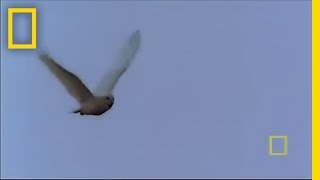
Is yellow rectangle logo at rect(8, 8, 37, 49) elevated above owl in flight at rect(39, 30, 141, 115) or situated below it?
above

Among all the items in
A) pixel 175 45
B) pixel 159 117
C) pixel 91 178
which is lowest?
pixel 91 178

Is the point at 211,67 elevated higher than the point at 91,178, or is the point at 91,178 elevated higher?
the point at 211,67

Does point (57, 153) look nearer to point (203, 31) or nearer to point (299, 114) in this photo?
point (203, 31)

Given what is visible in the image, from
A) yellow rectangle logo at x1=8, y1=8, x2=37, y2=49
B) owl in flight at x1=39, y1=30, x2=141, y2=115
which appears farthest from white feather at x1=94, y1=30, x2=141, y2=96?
yellow rectangle logo at x1=8, y1=8, x2=37, y2=49

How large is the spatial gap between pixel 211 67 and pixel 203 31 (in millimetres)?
77

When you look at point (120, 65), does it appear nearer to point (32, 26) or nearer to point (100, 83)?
point (100, 83)

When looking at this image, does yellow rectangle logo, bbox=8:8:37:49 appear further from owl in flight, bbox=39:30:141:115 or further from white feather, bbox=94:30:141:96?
white feather, bbox=94:30:141:96

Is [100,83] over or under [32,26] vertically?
under

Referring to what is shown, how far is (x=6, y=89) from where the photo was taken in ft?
5.98

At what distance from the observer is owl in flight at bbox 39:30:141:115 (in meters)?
1.75

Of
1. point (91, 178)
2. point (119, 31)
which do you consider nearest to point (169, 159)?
point (91, 178)

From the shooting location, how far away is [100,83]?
1813mm

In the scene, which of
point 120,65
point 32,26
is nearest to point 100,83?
point 120,65

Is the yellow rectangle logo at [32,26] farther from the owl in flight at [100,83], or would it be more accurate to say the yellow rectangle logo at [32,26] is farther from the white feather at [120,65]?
the white feather at [120,65]
